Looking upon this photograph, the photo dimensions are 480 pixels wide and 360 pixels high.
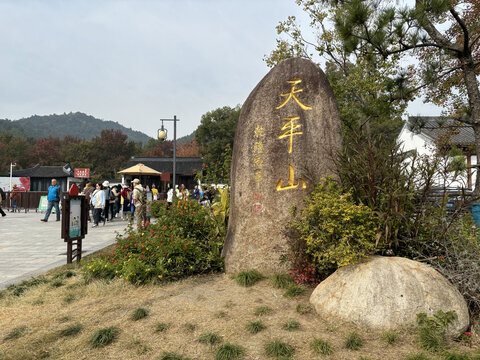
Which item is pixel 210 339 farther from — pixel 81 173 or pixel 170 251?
pixel 81 173

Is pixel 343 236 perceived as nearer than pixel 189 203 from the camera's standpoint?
Yes

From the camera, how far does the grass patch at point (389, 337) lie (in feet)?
9.48

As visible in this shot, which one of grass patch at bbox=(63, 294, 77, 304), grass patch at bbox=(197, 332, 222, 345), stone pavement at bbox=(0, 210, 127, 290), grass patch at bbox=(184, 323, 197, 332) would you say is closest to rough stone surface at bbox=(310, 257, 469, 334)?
grass patch at bbox=(197, 332, 222, 345)

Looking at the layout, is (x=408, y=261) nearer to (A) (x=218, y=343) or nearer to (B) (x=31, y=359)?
(A) (x=218, y=343)

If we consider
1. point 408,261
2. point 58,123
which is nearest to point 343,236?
point 408,261

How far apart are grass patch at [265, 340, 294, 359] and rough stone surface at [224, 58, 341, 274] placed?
157 cm

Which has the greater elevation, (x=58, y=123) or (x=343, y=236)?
(x=58, y=123)

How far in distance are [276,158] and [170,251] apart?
1.95m

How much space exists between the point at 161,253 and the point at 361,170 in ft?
9.27

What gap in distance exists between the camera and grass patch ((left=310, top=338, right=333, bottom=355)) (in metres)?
2.77

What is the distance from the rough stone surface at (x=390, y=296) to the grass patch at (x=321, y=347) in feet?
1.51

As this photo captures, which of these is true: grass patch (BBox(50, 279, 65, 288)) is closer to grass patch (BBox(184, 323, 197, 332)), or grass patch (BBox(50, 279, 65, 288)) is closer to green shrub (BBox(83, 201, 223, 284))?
green shrub (BBox(83, 201, 223, 284))

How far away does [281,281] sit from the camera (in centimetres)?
408

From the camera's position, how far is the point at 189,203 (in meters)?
5.70
